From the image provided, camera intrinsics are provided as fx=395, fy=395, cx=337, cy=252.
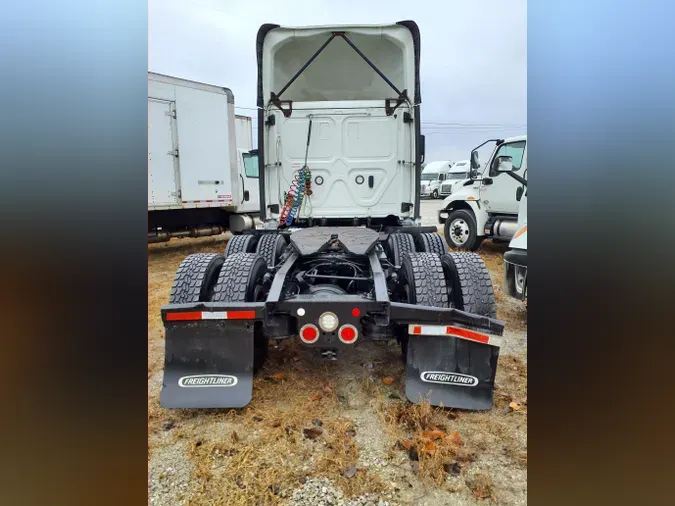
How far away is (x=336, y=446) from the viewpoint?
2.38m

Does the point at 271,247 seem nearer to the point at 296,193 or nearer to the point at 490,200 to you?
the point at 296,193

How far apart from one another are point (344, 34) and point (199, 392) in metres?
4.11

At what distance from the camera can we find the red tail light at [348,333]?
8.52 ft

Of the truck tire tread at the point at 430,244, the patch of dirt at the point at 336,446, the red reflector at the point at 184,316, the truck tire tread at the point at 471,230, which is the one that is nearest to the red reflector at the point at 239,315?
the red reflector at the point at 184,316

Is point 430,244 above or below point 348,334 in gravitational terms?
above

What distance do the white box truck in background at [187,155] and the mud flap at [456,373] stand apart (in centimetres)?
654

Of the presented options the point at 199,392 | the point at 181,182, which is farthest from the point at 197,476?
the point at 181,182

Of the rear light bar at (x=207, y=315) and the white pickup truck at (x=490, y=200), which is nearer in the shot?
the rear light bar at (x=207, y=315)

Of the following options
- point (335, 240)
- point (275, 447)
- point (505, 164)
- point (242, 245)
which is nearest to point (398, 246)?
point (335, 240)

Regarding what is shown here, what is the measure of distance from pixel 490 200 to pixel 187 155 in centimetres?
641

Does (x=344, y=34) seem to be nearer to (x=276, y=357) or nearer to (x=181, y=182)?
(x=276, y=357)

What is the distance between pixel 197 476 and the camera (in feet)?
7.03

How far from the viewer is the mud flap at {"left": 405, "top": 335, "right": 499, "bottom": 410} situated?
2.76 metres

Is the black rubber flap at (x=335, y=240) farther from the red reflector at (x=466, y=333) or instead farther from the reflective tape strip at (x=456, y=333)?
the red reflector at (x=466, y=333)
